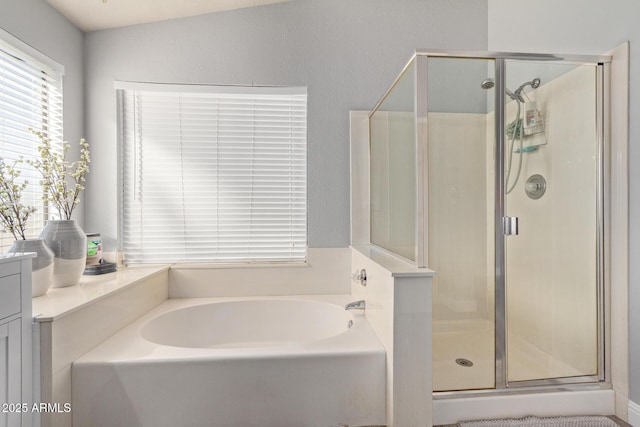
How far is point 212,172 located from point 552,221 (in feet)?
6.89

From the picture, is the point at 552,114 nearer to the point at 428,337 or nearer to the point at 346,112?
the point at 346,112

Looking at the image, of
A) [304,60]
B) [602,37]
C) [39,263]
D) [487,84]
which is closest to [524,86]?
[487,84]

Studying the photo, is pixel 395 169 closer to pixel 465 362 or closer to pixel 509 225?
pixel 509 225

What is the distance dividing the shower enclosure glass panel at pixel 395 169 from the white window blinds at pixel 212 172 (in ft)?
1.72

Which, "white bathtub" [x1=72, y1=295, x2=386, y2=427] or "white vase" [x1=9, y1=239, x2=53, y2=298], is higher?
"white vase" [x1=9, y1=239, x2=53, y2=298]

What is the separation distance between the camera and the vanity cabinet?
1080 millimetres

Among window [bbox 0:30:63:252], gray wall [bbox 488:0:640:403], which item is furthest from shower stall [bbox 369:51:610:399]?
window [bbox 0:30:63:252]

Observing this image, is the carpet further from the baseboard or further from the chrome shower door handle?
the chrome shower door handle

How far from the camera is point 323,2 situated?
2254 millimetres

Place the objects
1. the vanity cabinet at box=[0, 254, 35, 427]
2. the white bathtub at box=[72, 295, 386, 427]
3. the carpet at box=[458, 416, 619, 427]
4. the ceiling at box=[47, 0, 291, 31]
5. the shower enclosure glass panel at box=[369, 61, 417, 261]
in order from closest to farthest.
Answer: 1. the vanity cabinet at box=[0, 254, 35, 427]
2. the white bathtub at box=[72, 295, 386, 427]
3. the carpet at box=[458, 416, 619, 427]
4. the shower enclosure glass panel at box=[369, 61, 417, 261]
5. the ceiling at box=[47, 0, 291, 31]

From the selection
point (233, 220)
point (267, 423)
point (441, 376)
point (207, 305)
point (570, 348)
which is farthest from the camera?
point (233, 220)

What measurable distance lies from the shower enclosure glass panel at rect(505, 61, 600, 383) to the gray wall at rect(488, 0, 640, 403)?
0.46 feet

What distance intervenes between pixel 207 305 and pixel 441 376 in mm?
1440

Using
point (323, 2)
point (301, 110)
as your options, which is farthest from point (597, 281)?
point (323, 2)
